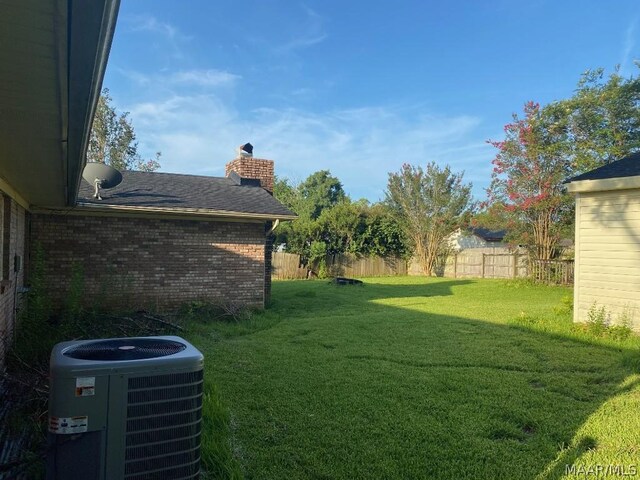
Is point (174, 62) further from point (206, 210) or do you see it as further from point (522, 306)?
point (522, 306)

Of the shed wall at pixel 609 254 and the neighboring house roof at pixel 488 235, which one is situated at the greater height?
the neighboring house roof at pixel 488 235

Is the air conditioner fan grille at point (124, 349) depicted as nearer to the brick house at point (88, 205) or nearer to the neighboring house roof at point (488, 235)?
the brick house at point (88, 205)

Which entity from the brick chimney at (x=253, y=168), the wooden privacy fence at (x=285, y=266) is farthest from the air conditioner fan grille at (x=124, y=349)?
the wooden privacy fence at (x=285, y=266)

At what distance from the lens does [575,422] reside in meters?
3.87

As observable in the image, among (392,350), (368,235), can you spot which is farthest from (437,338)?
(368,235)

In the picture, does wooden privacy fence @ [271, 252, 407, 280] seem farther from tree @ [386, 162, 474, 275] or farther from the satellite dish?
the satellite dish

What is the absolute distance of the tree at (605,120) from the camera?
17.6m

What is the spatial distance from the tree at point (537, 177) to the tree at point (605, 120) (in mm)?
523

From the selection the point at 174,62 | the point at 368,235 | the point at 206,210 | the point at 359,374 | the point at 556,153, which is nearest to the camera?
the point at 359,374

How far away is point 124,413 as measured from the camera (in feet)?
6.48

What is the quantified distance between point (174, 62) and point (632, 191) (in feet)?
43.3

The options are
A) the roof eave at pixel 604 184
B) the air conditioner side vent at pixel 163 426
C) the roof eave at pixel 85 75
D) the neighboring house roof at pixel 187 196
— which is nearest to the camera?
the roof eave at pixel 85 75

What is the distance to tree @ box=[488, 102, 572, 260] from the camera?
18.2 metres

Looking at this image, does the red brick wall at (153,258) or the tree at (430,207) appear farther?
the tree at (430,207)
